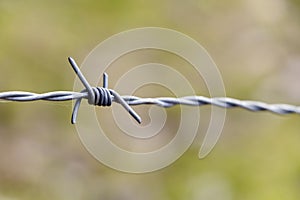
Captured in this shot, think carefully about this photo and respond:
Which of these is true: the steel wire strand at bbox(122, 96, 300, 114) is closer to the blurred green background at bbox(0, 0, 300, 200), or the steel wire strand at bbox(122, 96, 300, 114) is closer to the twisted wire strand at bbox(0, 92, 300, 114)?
the twisted wire strand at bbox(0, 92, 300, 114)

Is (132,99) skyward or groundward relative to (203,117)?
groundward

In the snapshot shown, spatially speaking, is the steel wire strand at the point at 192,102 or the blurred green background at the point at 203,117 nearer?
the steel wire strand at the point at 192,102

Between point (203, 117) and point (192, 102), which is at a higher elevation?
point (203, 117)

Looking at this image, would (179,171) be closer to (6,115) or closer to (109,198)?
(109,198)

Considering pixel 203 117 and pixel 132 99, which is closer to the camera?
pixel 132 99

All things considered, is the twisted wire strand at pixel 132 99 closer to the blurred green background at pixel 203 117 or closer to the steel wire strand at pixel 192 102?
the steel wire strand at pixel 192 102

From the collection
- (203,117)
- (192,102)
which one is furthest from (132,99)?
(203,117)

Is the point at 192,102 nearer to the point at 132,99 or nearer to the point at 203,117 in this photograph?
the point at 132,99

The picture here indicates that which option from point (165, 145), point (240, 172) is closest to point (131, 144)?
point (165, 145)

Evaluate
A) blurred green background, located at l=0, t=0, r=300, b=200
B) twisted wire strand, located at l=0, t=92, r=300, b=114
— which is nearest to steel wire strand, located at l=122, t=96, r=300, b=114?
twisted wire strand, located at l=0, t=92, r=300, b=114

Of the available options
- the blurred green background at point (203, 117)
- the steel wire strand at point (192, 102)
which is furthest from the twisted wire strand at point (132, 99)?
the blurred green background at point (203, 117)
